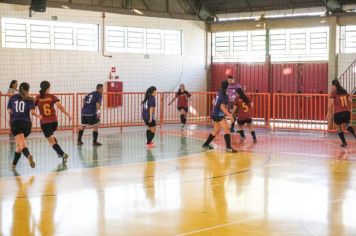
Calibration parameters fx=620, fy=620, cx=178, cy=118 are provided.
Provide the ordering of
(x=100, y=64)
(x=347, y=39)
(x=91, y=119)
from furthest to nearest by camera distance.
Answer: (x=347, y=39)
(x=100, y=64)
(x=91, y=119)

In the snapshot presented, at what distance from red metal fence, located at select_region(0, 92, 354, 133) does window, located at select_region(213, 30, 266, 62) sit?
2.82 meters

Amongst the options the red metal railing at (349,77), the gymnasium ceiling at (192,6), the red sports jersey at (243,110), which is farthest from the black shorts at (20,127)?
the red metal railing at (349,77)

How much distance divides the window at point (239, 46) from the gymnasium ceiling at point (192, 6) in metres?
1.15

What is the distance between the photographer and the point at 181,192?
11.3 m

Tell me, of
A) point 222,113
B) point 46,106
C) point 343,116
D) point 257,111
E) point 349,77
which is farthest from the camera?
→ point 257,111

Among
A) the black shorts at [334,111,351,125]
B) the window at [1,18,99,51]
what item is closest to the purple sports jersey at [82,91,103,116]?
the window at [1,18,99,51]

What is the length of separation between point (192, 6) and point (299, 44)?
5795 mm

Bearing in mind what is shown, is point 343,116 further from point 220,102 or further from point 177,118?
point 177,118

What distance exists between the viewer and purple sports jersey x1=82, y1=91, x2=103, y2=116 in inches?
743

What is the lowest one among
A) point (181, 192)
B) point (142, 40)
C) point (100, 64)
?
point (181, 192)

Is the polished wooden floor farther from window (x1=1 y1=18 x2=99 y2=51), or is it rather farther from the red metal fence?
window (x1=1 y1=18 x2=99 y2=51)

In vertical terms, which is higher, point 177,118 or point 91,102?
point 91,102

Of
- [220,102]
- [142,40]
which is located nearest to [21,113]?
[220,102]

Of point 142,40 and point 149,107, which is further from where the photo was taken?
point 142,40
